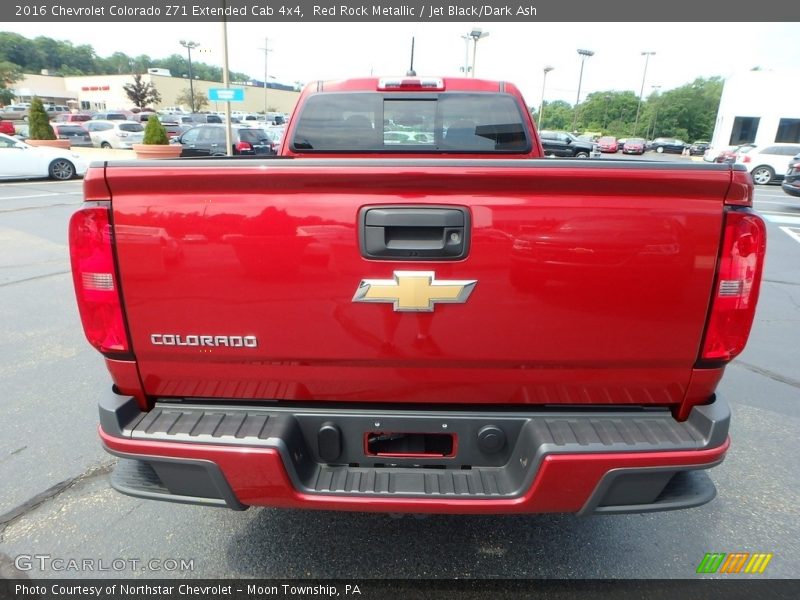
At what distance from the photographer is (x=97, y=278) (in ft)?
5.95

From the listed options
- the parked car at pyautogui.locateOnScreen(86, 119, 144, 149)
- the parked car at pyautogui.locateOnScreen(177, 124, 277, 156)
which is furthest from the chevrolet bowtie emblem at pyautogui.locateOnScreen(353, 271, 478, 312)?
the parked car at pyautogui.locateOnScreen(86, 119, 144, 149)

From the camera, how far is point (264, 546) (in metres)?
2.51

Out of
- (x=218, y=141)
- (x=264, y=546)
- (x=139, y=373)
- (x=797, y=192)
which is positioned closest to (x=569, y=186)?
(x=139, y=373)

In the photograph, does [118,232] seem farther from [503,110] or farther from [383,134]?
[503,110]

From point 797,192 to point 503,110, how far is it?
48.5ft

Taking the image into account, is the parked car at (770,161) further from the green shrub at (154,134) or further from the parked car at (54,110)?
the parked car at (54,110)

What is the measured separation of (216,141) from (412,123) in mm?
16611

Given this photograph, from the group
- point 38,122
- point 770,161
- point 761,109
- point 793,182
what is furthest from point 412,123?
point 761,109

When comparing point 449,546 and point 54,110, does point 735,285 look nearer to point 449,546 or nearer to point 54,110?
point 449,546

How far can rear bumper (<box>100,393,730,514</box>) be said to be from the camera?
5.86 feet

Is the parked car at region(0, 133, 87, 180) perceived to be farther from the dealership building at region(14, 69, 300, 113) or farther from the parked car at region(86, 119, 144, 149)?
the dealership building at region(14, 69, 300, 113)

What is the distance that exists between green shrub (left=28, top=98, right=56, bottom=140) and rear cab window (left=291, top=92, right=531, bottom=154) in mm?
23253

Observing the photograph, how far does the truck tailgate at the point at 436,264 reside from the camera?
172 cm

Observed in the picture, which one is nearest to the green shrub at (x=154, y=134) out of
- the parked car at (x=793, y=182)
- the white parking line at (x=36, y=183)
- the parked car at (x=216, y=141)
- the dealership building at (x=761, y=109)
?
the parked car at (x=216, y=141)
